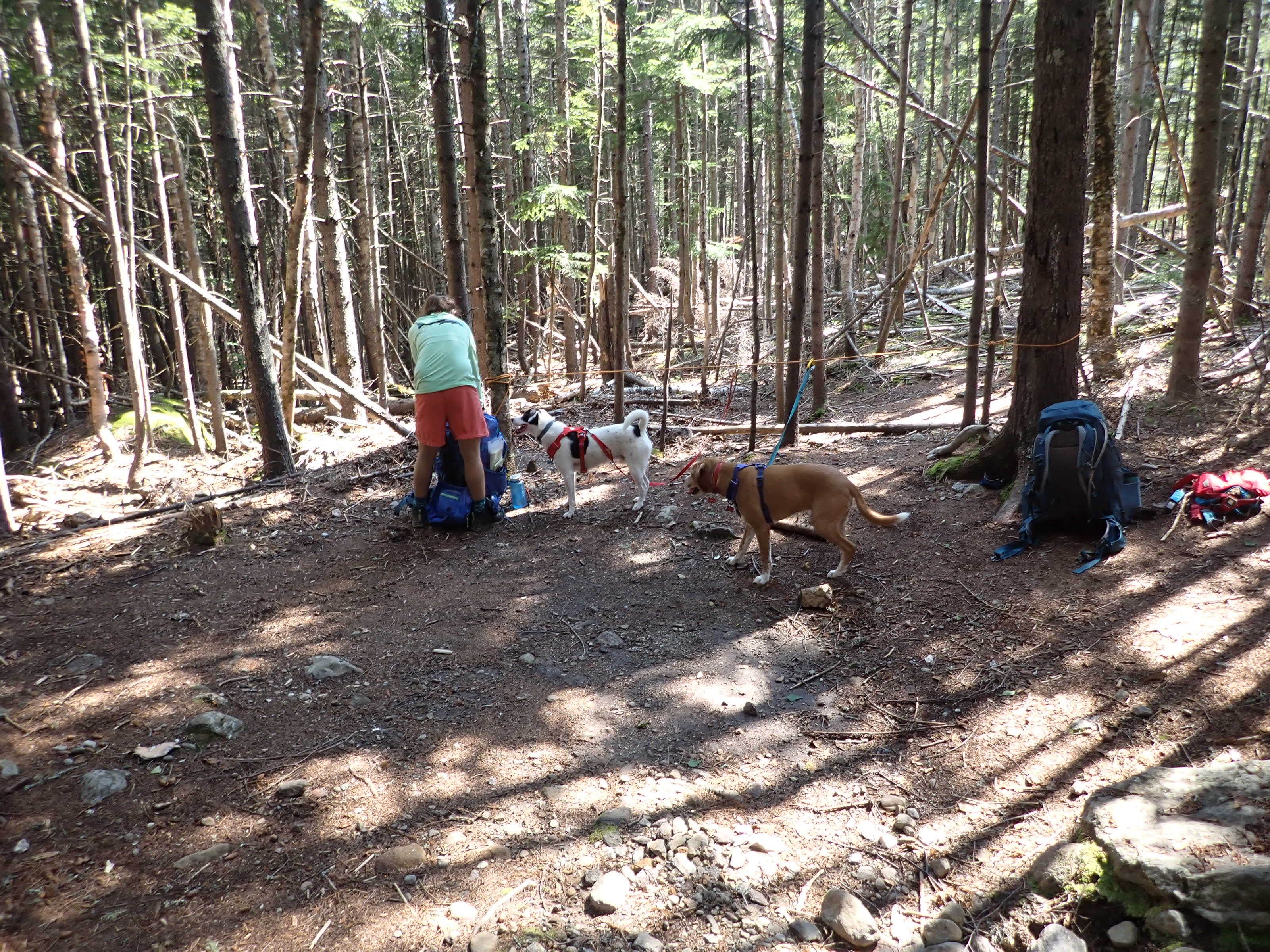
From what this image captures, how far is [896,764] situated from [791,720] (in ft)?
2.11

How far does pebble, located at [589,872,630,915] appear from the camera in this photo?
2.88m

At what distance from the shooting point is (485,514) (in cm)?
736

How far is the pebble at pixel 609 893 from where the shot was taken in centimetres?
288

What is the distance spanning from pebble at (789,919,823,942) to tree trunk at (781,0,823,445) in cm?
661

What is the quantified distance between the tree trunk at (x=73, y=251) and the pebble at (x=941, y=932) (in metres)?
10.7

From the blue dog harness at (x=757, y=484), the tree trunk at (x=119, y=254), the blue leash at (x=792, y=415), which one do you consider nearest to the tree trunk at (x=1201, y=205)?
the blue leash at (x=792, y=415)

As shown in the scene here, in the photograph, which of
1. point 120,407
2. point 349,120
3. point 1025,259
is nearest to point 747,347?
point 349,120

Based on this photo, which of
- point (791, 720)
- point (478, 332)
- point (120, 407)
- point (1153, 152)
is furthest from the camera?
point (1153, 152)

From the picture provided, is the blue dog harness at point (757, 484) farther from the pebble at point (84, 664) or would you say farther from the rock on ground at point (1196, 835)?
the pebble at point (84, 664)

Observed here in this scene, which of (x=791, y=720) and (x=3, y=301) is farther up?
(x=3, y=301)

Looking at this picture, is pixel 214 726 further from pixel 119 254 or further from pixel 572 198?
pixel 572 198

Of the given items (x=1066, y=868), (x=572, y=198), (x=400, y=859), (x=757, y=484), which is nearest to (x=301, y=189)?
(x=572, y=198)

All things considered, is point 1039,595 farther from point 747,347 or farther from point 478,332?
point 747,347

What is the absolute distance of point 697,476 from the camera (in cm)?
630
